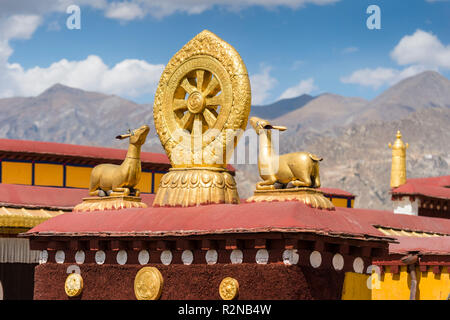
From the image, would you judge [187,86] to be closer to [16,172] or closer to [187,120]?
[187,120]

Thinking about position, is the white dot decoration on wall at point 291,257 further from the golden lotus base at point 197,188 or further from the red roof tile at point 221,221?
the golden lotus base at point 197,188

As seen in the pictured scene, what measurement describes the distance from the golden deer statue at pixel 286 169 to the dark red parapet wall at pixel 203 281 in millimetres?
2146

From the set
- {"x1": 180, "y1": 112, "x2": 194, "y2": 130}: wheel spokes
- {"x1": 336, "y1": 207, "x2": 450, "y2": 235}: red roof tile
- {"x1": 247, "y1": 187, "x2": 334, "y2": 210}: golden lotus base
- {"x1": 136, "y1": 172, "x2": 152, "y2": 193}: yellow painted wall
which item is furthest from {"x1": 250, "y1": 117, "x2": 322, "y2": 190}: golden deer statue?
{"x1": 136, "y1": 172, "x2": 152, "y2": 193}: yellow painted wall

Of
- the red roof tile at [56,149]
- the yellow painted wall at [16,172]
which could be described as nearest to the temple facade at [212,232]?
the yellow painted wall at [16,172]

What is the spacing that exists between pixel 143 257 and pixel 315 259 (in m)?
4.42

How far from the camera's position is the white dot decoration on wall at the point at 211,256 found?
17.6 metres

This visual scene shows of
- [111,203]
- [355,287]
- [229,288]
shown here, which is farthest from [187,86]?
[355,287]

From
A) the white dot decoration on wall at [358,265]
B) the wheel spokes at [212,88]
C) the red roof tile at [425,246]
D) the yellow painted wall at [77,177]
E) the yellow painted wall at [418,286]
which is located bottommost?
the yellow painted wall at [418,286]

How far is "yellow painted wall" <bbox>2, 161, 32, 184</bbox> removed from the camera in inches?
1136

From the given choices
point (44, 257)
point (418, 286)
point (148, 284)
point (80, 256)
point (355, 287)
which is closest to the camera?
point (355, 287)

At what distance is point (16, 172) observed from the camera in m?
28.9

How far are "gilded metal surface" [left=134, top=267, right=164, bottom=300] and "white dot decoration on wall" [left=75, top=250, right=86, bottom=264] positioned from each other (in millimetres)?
1966

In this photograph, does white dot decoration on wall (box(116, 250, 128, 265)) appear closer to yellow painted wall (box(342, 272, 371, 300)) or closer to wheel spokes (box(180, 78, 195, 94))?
wheel spokes (box(180, 78, 195, 94))

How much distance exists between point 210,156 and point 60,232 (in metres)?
4.23
